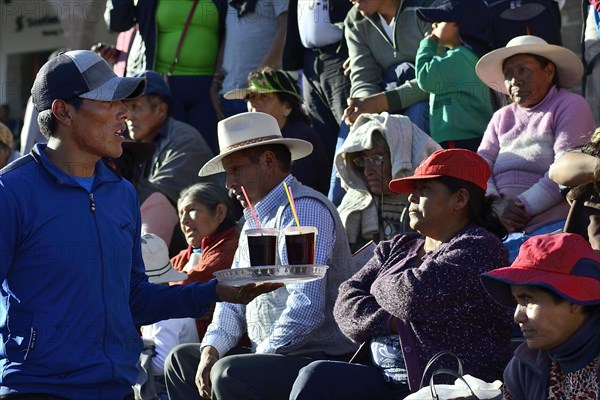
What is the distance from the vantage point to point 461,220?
5391 millimetres

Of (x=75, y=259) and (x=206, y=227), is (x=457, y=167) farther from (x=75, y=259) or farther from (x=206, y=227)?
(x=206, y=227)

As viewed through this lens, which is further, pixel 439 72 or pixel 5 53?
pixel 5 53

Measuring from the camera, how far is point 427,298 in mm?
5078

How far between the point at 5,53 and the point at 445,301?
15401mm

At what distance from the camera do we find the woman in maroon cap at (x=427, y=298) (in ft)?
16.7

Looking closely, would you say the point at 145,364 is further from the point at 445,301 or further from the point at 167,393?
the point at 445,301

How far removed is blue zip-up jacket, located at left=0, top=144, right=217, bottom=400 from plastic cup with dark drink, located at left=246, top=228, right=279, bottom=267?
1.88 feet

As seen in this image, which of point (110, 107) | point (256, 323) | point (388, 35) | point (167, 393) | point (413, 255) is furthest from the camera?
point (388, 35)

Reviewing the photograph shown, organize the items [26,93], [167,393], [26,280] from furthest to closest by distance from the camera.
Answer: [26,93] < [167,393] < [26,280]

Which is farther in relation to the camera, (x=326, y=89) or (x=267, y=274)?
(x=326, y=89)

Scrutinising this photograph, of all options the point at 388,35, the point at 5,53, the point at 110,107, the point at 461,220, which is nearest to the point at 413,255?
the point at 461,220

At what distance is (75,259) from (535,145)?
3013 millimetres

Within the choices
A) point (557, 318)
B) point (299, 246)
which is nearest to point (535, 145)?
point (557, 318)

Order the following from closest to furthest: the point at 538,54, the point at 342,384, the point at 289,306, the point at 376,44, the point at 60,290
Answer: the point at 60,290 → the point at 342,384 → the point at 289,306 → the point at 538,54 → the point at 376,44
